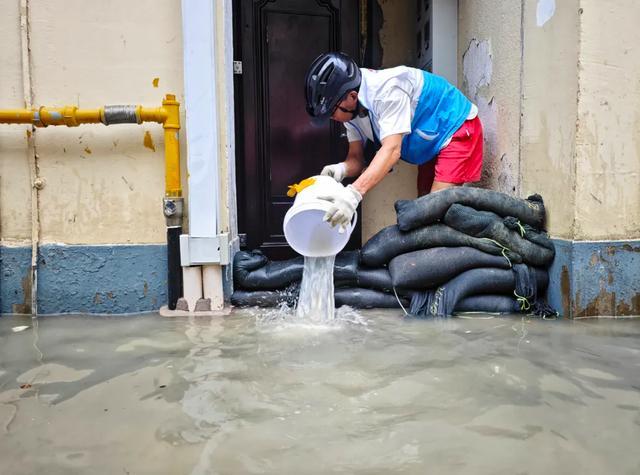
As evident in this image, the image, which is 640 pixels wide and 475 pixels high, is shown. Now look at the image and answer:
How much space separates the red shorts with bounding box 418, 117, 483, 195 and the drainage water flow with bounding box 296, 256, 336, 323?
0.79 metres

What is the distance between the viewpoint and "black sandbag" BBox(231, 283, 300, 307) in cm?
245

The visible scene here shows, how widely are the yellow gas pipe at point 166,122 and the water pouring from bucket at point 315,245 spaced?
559mm

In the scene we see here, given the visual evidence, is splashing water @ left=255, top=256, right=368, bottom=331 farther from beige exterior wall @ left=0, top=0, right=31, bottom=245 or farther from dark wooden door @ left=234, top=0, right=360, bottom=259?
beige exterior wall @ left=0, top=0, right=31, bottom=245

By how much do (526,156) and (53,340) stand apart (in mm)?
2235

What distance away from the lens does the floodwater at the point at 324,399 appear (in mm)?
1053

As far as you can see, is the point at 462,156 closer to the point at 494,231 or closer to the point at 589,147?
the point at 494,231

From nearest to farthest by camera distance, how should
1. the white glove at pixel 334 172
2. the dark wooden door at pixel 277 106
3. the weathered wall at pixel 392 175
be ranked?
the white glove at pixel 334 172, the dark wooden door at pixel 277 106, the weathered wall at pixel 392 175

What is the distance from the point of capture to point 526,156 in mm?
2539

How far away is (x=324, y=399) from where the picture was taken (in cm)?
135

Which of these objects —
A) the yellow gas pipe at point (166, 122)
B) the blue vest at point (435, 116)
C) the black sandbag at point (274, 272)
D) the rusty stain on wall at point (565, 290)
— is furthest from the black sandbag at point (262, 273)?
the rusty stain on wall at point (565, 290)

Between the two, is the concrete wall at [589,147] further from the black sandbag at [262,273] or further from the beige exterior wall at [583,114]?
the black sandbag at [262,273]

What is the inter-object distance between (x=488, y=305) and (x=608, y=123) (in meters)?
0.92

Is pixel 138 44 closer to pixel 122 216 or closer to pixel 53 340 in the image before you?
pixel 122 216

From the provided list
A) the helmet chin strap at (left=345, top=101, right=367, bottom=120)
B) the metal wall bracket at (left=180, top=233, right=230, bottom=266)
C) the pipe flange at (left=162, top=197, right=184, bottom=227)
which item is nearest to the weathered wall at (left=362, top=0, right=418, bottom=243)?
the helmet chin strap at (left=345, top=101, right=367, bottom=120)
